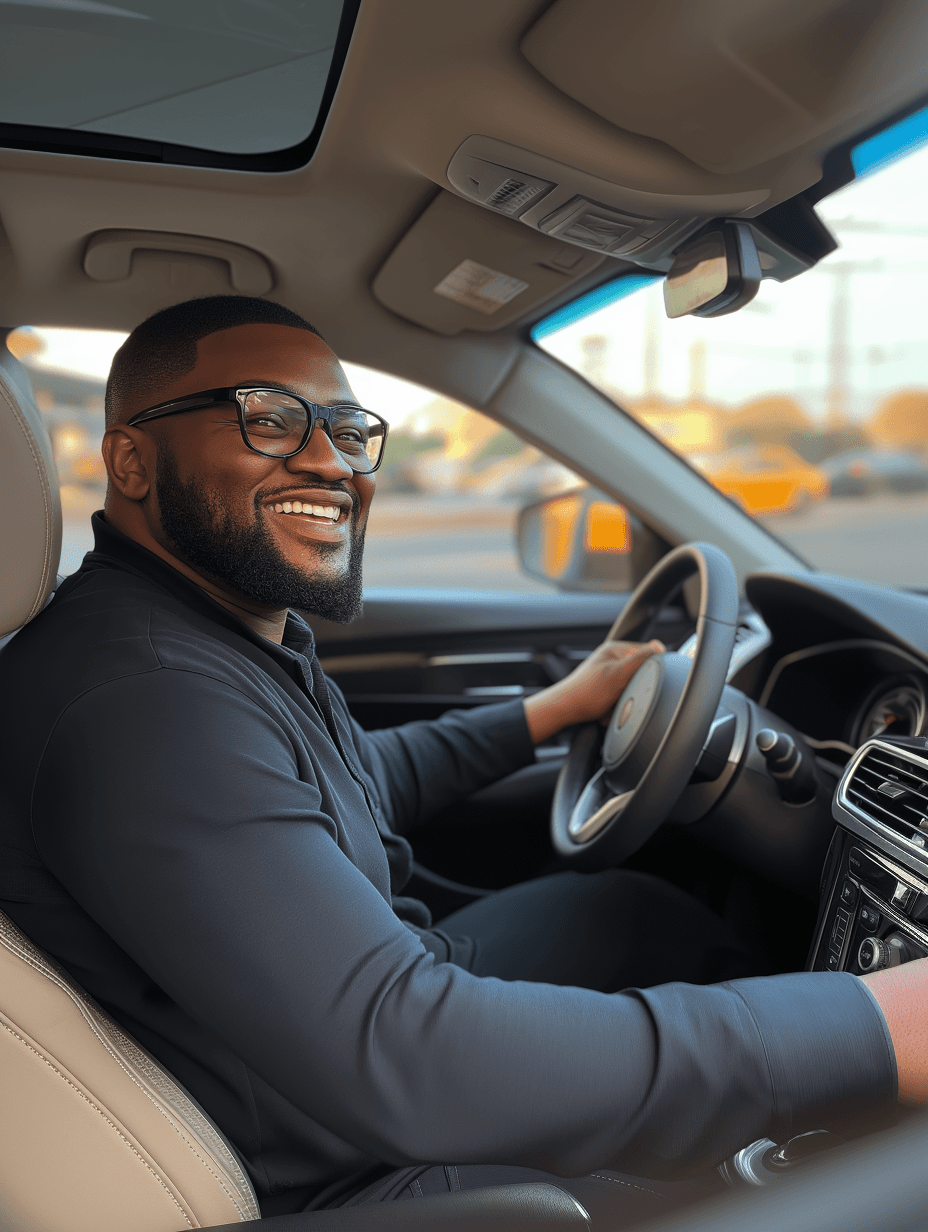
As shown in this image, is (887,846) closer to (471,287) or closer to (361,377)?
(471,287)

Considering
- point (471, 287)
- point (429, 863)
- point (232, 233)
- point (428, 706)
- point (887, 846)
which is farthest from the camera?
point (428, 706)

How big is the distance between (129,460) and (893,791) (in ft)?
3.78

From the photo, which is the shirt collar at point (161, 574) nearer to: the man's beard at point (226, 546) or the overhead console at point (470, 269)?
the man's beard at point (226, 546)

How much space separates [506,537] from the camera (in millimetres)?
11859

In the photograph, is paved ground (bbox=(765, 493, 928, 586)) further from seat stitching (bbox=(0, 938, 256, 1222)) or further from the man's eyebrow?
seat stitching (bbox=(0, 938, 256, 1222))

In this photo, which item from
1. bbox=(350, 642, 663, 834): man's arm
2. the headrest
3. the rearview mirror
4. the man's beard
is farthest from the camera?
bbox=(350, 642, 663, 834): man's arm

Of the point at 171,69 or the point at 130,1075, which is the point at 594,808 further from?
the point at 171,69

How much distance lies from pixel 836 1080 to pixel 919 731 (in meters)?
0.82

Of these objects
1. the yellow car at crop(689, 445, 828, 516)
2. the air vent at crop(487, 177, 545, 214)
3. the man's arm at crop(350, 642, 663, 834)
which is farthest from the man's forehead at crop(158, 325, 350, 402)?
the yellow car at crop(689, 445, 828, 516)

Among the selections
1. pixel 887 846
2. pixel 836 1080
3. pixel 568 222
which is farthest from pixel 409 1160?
pixel 568 222

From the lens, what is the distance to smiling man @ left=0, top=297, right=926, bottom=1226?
81 cm

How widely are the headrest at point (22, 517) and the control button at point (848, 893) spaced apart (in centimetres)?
114

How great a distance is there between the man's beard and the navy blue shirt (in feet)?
0.76

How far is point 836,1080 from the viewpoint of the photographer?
87 cm
